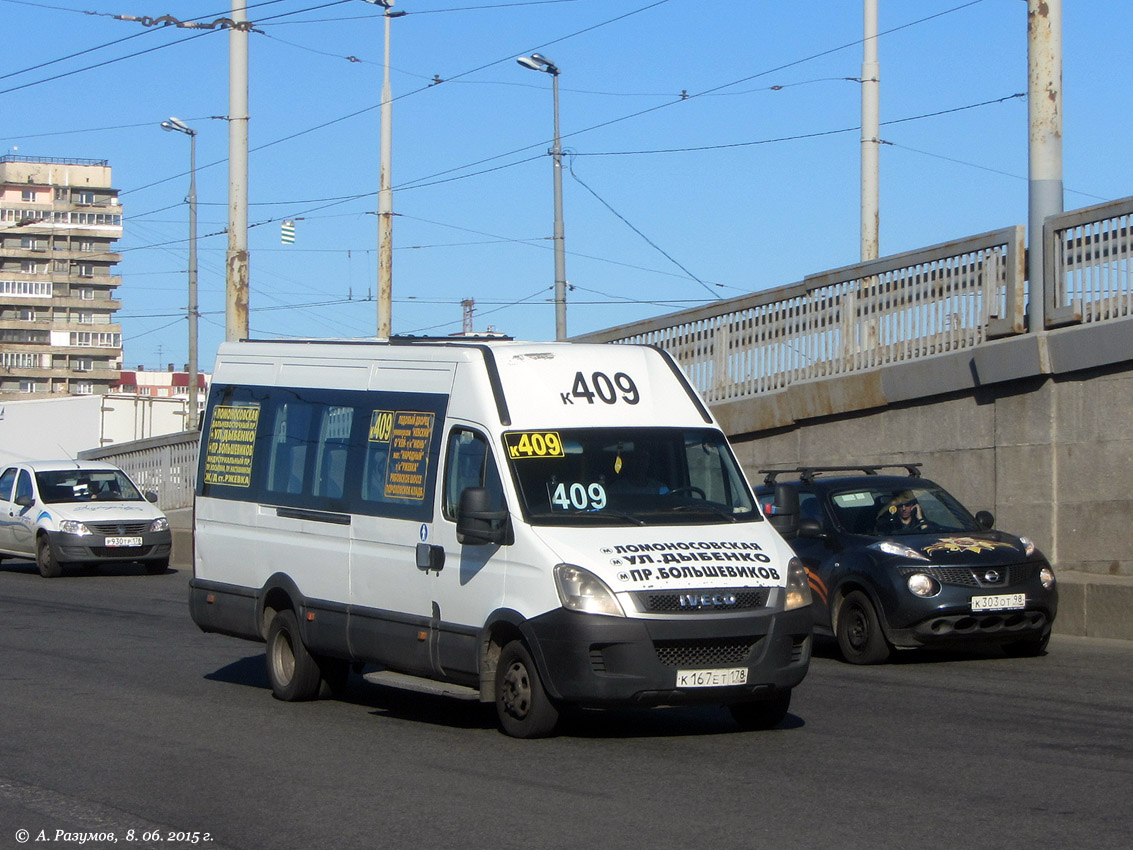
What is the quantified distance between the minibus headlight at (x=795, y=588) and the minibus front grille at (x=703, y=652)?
1.16 ft

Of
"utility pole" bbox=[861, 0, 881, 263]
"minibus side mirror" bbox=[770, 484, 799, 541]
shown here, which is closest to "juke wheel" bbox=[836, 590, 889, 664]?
"minibus side mirror" bbox=[770, 484, 799, 541]

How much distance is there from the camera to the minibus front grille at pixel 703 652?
8.45 meters

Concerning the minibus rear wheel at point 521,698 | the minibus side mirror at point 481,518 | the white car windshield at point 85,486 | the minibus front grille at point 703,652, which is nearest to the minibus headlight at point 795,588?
the minibus front grille at point 703,652

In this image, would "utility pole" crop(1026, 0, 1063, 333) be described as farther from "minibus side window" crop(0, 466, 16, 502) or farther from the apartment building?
the apartment building

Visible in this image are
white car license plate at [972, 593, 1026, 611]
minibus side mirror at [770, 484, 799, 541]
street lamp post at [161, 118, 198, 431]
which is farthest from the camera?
street lamp post at [161, 118, 198, 431]

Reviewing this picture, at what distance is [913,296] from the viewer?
18672 mm

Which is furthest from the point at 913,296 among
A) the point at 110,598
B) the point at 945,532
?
the point at 110,598

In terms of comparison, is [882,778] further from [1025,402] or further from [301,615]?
[1025,402]

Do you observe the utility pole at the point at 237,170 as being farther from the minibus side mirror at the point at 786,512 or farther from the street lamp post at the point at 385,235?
the minibus side mirror at the point at 786,512

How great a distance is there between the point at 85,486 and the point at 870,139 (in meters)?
14.0

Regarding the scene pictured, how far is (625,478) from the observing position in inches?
366

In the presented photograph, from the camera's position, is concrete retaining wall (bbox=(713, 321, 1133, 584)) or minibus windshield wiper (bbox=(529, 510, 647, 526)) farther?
concrete retaining wall (bbox=(713, 321, 1133, 584))

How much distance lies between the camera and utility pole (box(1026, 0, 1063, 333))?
1667cm

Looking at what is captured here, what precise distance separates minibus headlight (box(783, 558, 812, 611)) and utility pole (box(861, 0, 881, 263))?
14.1m
